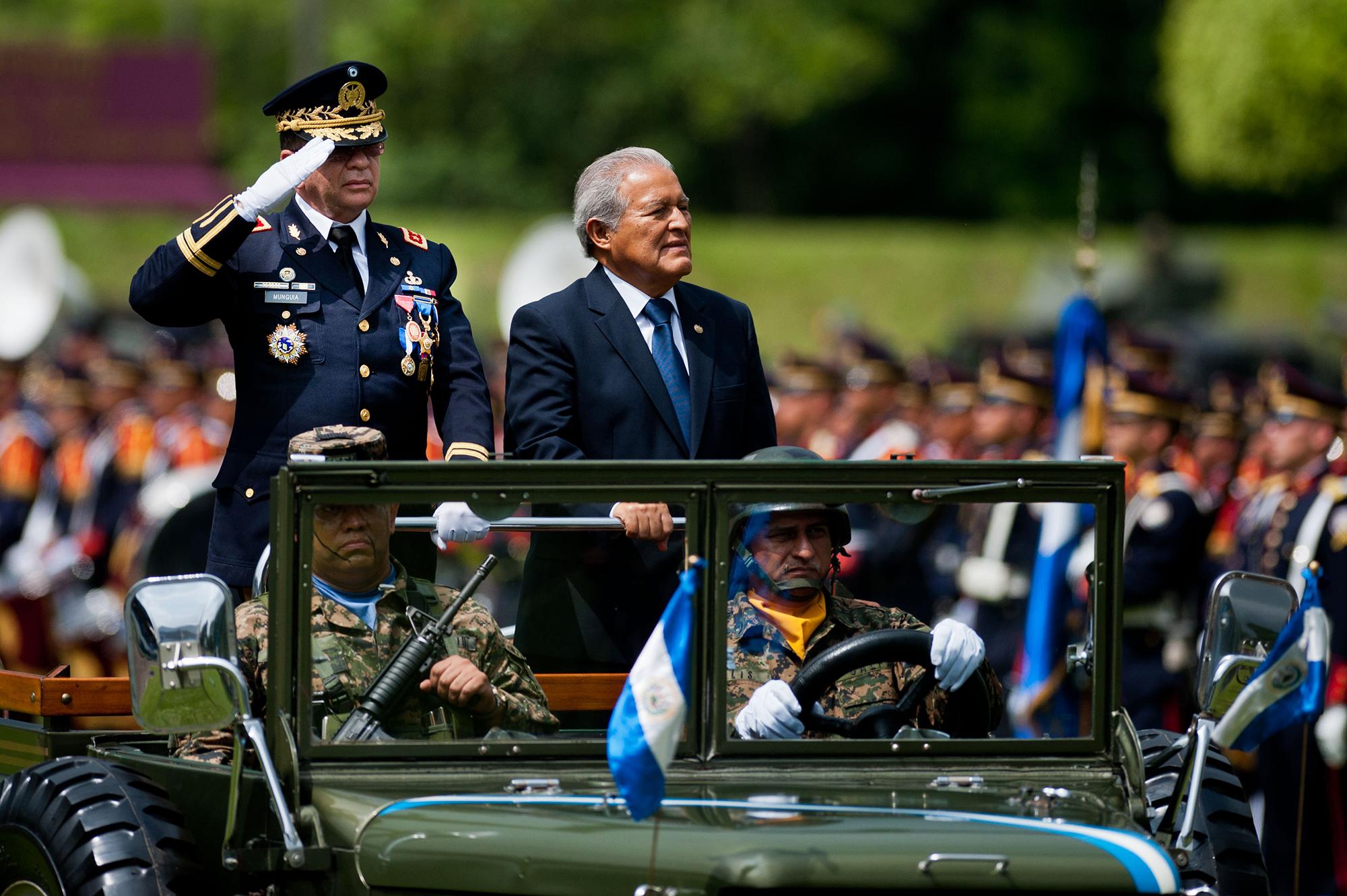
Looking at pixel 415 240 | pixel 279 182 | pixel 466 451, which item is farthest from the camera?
pixel 415 240

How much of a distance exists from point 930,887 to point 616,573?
1.07 meters

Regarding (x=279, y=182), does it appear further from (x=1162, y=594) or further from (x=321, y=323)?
(x=1162, y=594)

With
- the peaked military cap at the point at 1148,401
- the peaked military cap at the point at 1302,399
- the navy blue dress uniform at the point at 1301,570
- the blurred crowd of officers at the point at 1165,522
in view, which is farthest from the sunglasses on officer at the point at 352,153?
the peaked military cap at the point at 1148,401

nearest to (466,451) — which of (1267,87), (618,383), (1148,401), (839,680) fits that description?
(618,383)

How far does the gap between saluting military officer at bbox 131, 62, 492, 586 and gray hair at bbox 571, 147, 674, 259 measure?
446 mm

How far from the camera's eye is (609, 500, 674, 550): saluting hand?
4465mm

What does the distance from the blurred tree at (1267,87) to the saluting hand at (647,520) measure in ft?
50.8

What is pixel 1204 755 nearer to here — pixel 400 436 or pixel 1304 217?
pixel 400 436

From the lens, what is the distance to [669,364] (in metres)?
5.60

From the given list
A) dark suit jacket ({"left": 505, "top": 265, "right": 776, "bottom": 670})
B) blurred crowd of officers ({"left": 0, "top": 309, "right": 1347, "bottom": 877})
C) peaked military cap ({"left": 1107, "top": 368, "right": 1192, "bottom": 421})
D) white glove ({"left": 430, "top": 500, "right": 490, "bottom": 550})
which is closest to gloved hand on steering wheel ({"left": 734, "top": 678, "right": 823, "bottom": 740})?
blurred crowd of officers ({"left": 0, "top": 309, "right": 1347, "bottom": 877})

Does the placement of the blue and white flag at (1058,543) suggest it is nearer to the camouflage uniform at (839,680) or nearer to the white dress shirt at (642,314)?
the white dress shirt at (642,314)

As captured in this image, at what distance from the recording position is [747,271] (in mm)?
27266

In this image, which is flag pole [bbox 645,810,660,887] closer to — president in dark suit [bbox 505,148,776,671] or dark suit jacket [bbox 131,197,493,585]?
president in dark suit [bbox 505,148,776,671]

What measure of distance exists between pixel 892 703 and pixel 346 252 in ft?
6.30
